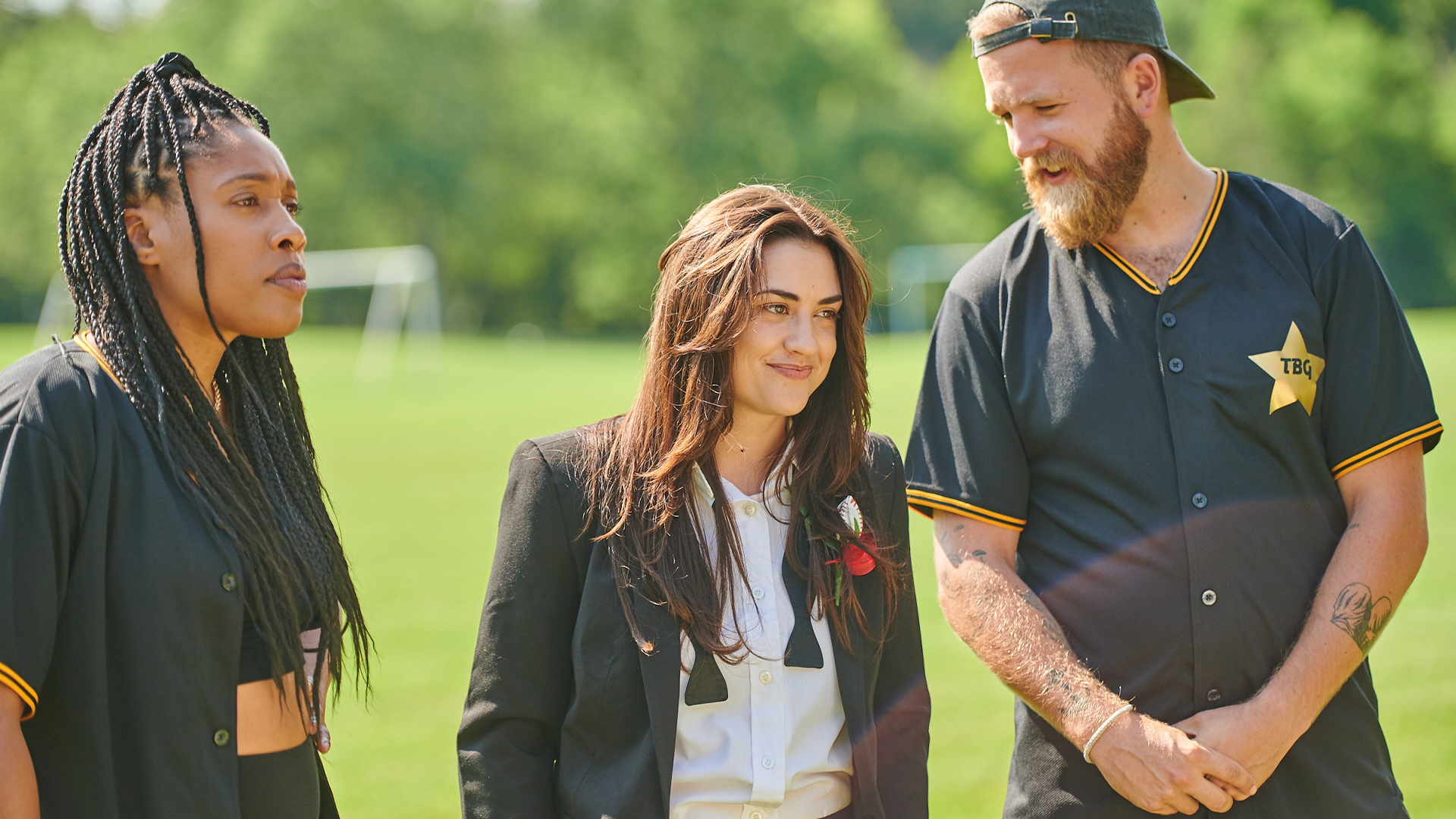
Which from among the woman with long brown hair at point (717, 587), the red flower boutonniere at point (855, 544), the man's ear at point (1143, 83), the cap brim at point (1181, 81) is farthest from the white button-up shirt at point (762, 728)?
the cap brim at point (1181, 81)

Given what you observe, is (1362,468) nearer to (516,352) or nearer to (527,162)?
(516,352)

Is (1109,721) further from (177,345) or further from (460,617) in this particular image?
(460,617)

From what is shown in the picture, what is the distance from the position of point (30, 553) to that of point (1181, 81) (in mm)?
2746

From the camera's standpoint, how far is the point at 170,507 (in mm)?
2158

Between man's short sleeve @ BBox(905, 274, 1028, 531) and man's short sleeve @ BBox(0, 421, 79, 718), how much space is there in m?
1.79

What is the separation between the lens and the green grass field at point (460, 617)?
533 centimetres

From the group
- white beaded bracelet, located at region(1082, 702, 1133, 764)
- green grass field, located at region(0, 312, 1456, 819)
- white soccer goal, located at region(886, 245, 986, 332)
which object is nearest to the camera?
white beaded bracelet, located at region(1082, 702, 1133, 764)

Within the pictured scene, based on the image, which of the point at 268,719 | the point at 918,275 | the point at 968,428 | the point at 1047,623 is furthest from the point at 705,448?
the point at 918,275

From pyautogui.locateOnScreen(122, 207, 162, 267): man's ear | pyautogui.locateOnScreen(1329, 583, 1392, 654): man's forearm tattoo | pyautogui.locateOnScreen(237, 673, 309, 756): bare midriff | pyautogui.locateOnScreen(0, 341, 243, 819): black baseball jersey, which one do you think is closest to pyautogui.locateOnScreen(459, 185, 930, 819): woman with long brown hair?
pyautogui.locateOnScreen(237, 673, 309, 756): bare midriff

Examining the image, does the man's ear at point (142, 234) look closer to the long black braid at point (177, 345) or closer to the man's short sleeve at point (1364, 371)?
the long black braid at point (177, 345)

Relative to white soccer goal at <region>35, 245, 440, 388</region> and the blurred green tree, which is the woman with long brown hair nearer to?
white soccer goal at <region>35, 245, 440, 388</region>

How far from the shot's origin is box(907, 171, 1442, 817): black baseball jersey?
105 inches

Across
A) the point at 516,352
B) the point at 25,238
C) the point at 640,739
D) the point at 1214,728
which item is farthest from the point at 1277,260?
the point at 25,238

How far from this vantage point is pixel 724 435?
2.61 metres
